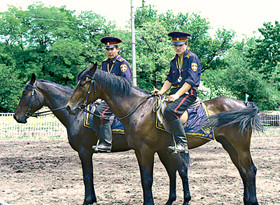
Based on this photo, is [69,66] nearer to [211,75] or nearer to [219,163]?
[211,75]

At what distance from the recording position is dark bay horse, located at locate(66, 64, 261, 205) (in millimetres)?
5242

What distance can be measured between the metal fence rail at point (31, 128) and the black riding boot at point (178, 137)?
15.2 meters

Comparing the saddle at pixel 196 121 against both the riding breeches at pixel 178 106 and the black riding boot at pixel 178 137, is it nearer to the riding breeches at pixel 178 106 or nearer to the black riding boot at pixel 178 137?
the riding breeches at pixel 178 106

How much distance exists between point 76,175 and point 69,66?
33273 millimetres

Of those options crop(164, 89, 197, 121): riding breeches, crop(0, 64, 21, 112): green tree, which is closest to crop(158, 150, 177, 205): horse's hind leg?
crop(164, 89, 197, 121): riding breeches

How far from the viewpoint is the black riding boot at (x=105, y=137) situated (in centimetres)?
611

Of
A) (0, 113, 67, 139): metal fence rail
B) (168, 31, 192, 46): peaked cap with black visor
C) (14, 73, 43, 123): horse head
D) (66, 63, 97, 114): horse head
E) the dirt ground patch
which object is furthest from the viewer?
(0, 113, 67, 139): metal fence rail

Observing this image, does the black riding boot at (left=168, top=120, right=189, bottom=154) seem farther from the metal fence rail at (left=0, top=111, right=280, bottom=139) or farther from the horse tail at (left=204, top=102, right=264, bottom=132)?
the metal fence rail at (left=0, top=111, right=280, bottom=139)

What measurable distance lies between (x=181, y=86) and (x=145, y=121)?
944mm

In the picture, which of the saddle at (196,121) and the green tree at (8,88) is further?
the green tree at (8,88)

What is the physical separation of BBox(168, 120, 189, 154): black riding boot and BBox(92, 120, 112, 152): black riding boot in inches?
50.2

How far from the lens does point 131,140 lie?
17.5 ft

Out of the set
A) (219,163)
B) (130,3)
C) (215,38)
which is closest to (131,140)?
(219,163)

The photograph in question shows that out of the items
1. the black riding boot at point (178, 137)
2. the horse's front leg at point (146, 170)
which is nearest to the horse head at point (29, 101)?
the horse's front leg at point (146, 170)
